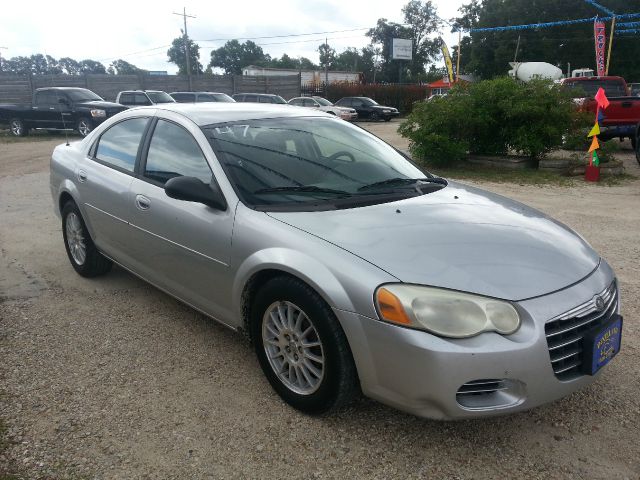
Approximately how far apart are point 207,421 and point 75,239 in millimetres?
2734

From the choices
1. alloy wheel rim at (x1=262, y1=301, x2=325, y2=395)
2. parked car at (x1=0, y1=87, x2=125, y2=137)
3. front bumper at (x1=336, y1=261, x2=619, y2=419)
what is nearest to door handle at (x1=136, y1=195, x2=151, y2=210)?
alloy wheel rim at (x1=262, y1=301, x2=325, y2=395)

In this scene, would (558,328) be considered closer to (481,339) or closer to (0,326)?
(481,339)

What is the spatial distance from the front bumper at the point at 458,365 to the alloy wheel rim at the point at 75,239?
10.1 feet

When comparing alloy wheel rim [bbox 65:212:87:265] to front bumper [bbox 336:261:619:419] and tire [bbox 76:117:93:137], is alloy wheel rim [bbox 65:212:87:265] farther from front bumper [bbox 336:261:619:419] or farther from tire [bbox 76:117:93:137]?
tire [bbox 76:117:93:137]

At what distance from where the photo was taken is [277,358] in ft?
9.32

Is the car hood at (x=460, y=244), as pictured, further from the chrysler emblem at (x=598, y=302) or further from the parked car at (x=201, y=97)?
the parked car at (x=201, y=97)

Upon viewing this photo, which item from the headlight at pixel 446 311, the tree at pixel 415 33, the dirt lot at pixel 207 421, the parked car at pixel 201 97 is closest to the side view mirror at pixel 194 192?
the dirt lot at pixel 207 421

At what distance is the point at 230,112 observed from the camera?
364 cm

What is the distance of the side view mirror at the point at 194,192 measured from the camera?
9.70 ft

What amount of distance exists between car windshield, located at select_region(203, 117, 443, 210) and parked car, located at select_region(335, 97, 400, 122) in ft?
85.8

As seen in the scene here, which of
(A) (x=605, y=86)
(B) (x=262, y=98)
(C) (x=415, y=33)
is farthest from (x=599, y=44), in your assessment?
(C) (x=415, y=33)

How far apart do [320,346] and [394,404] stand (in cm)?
43

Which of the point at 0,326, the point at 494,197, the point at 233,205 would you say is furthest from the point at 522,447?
the point at 0,326

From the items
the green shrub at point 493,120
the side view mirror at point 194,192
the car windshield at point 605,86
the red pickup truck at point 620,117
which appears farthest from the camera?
→ the car windshield at point 605,86
